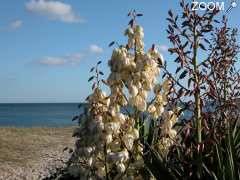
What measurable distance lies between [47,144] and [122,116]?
9.58 meters

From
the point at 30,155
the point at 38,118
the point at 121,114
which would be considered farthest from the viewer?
the point at 38,118

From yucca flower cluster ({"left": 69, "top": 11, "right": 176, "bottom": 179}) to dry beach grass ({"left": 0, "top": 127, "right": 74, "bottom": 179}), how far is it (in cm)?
501

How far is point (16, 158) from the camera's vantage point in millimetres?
10109

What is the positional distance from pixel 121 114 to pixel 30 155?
24.5 ft

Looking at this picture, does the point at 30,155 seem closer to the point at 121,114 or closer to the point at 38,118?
the point at 121,114

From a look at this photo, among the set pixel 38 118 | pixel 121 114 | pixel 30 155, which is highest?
pixel 38 118

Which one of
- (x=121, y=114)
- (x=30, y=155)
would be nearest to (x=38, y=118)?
(x=30, y=155)

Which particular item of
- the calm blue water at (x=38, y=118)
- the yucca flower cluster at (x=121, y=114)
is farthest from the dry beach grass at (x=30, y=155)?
the calm blue water at (x=38, y=118)

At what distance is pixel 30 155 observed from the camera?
10.8m

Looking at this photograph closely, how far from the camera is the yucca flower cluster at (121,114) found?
357 cm

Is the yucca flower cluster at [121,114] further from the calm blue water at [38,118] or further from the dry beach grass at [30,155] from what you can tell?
the calm blue water at [38,118]

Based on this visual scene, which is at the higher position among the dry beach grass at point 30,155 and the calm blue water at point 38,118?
the calm blue water at point 38,118

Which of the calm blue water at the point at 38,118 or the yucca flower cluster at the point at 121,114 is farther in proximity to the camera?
the calm blue water at the point at 38,118

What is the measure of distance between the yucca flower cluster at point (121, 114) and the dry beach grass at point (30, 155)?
501cm
